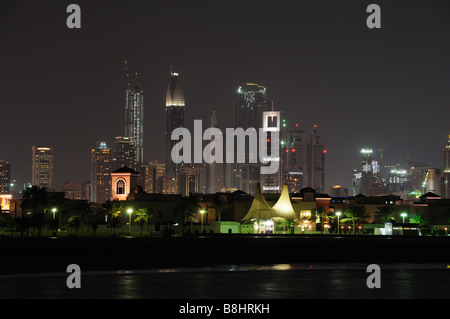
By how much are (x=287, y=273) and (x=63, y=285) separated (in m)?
→ 10.5

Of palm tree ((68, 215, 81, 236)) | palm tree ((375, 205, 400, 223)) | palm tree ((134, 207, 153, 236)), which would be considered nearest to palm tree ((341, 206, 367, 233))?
palm tree ((375, 205, 400, 223))

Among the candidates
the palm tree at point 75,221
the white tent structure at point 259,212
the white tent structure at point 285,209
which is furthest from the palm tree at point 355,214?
the palm tree at point 75,221

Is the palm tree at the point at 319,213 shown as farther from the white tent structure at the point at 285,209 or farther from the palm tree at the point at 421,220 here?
the palm tree at the point at 421,220

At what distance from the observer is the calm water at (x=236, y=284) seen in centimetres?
2259

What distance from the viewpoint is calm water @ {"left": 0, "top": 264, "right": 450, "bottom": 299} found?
22.6m

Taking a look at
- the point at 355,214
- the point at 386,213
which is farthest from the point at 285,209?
the point at 386,213

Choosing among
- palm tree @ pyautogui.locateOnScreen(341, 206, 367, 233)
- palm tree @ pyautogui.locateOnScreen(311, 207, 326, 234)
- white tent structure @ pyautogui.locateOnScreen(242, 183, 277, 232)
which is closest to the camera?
white tent structure @ pyautogui.locateOnScreen(242, 183, 277, 232)

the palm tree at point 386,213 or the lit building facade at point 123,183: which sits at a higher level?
the lit building facade at point 123,183

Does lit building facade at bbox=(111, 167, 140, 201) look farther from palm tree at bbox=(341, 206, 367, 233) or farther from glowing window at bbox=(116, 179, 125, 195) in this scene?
palm tree at bbox=(341, 206, 367, 233)

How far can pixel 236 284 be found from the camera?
25672 mm

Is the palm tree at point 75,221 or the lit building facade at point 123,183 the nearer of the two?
the palm tree at point 75,221

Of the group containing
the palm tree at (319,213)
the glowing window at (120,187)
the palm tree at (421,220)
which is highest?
the glowing window at (120,187)
